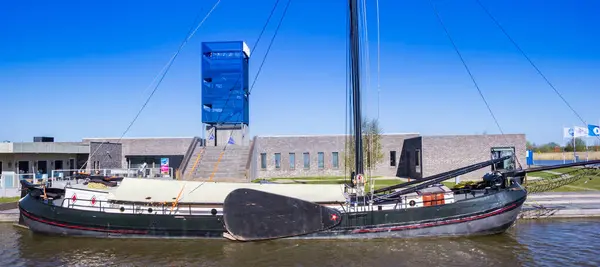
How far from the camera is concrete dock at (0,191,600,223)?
64.4 feet

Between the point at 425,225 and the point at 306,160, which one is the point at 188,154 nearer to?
the point at 306,160

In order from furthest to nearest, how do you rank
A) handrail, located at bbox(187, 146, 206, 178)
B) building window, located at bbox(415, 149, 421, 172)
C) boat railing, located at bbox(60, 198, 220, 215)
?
1. building window, located at bbox(415, 149, 421, 172)
2. handrail, located at bbox(187, 146, 206, 178)
3. boat railing, located at bbox(60, 198, 220, 215)

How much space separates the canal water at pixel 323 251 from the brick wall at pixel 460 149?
18.5 meters

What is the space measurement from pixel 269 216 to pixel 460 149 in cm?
2503

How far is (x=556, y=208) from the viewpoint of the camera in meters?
20.0

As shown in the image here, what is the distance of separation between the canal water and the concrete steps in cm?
1357

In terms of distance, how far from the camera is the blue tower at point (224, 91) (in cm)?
3522

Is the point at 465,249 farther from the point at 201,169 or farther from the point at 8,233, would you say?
the point at 201,169

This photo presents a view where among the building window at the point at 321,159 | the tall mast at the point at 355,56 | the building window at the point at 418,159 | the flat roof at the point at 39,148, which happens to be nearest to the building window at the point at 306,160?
the building window at the point at 321,159

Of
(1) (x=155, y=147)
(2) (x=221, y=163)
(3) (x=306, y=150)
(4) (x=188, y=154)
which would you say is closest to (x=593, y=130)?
(3) (x=306, y=150)

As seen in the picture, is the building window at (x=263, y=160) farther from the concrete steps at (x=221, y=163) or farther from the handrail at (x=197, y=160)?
the handrail at (x=197, y=160)

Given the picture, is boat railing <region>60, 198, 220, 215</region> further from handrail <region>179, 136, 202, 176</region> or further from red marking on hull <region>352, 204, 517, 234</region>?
handrail <region>179, 136, 202, 176</region>

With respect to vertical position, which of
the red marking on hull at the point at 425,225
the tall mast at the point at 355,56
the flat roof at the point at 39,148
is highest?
the tall mast at the point at 355,56

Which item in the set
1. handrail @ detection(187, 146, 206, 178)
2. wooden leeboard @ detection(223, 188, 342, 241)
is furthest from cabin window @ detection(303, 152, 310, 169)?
wooden leeboard @ detection(223, 188, 342, 241)
